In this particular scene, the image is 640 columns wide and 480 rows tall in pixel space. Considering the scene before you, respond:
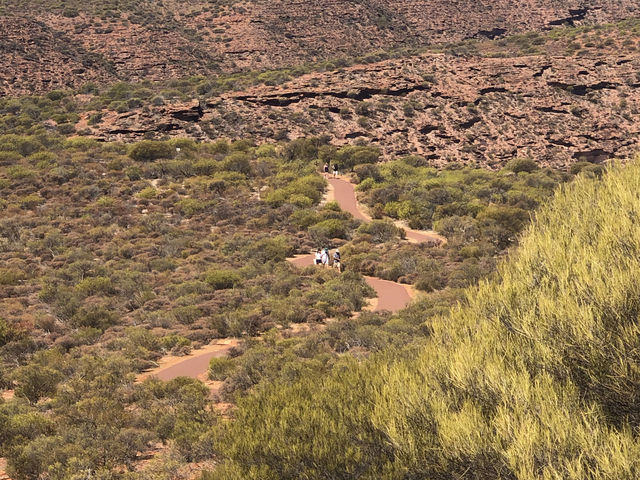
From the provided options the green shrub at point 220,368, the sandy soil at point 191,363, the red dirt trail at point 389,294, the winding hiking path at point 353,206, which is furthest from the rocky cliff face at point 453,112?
the green shrub at point 220,368

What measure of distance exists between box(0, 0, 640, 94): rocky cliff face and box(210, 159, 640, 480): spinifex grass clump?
62.1m

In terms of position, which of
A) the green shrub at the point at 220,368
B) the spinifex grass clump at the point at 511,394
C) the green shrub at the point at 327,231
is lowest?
the green shrub at the point at 327,231

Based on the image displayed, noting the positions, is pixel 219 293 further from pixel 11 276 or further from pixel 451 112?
pixel 451 112

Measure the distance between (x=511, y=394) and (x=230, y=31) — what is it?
79.6 meters

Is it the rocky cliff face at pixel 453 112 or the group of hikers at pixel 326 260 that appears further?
the rocky cliff face at pixel 453 112

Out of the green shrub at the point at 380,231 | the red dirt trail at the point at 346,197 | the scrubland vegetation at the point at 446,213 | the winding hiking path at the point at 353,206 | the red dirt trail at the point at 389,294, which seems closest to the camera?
the red dirt trail at the point at 389,294

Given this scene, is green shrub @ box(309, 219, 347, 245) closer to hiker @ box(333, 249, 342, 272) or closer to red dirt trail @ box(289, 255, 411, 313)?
red dirt trail @ box(289, 255, 411, 313)

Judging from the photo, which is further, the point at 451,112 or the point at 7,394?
the point at 451,112

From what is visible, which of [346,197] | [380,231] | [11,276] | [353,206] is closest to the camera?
[11,276]

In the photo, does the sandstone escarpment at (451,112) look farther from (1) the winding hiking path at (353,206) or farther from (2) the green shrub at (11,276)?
(2) the green shrub at (11,276)

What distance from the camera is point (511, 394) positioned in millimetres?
5602

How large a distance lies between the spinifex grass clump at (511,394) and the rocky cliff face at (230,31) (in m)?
62.1

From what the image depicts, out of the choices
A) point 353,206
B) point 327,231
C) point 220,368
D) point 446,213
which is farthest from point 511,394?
point 353,206

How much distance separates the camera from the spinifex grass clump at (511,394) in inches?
202
